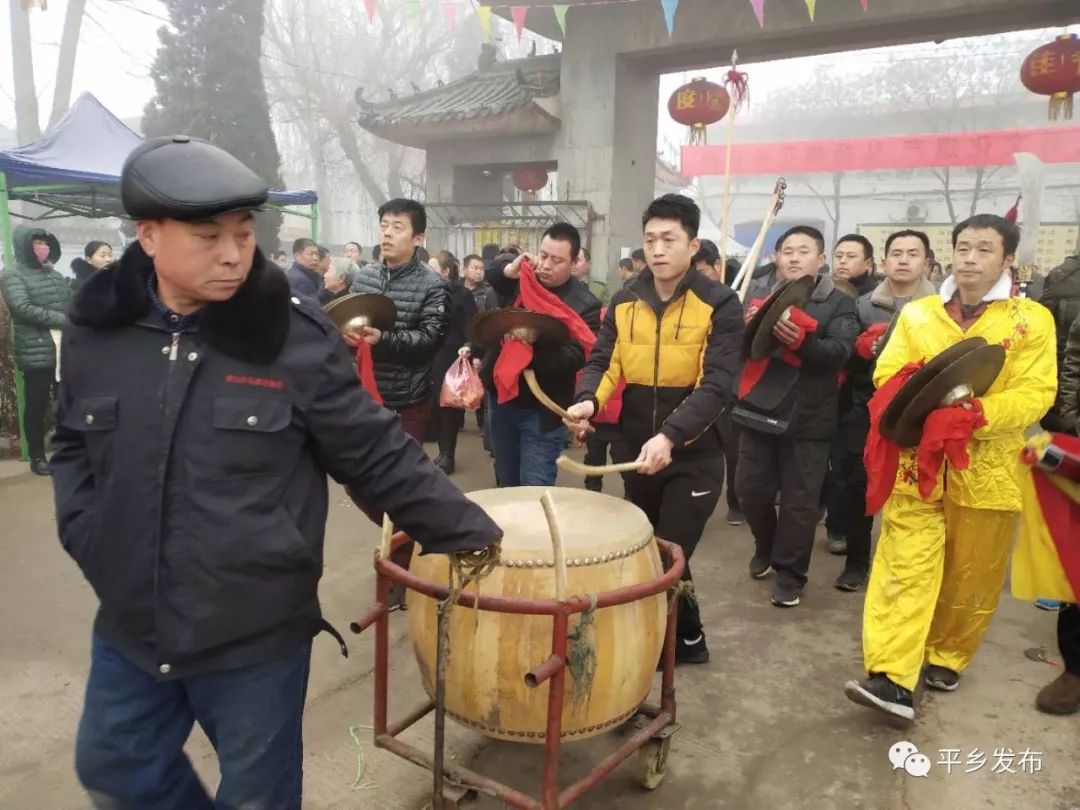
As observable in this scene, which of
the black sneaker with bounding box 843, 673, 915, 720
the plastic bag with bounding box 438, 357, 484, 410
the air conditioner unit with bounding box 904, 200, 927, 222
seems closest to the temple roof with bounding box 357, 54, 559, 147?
the plastic bag with bounding box 438, 357, 484, 410

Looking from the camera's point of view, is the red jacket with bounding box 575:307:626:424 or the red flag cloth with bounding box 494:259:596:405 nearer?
the red jacket with bounding box 575:307:626:424

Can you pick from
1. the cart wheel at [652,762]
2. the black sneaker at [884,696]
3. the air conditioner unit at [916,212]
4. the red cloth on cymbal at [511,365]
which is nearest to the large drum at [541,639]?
the cart wheel at [652,762]

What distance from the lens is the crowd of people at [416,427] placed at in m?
1.53

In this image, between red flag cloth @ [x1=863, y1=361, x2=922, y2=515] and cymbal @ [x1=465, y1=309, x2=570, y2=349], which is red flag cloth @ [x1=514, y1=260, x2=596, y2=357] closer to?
cymbal @ [x1=465, y1=309, x2=570, y2=349]

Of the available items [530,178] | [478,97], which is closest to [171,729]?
[478,97]

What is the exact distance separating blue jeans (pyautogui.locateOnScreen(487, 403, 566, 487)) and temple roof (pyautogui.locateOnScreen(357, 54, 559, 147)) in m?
7.85

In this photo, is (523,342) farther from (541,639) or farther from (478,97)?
(478,97)

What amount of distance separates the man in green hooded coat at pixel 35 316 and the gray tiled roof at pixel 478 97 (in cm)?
636

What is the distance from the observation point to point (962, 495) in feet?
9.44

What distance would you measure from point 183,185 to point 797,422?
313 cm

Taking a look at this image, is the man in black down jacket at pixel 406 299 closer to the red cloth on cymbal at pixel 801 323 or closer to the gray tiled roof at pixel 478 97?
the red cloth on cymbal at pixel 801 323

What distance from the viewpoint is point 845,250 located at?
4.88 m

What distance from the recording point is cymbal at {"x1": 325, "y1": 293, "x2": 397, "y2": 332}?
3.20 meters

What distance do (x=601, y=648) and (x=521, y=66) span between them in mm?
11227
